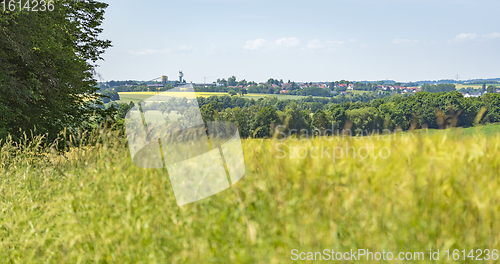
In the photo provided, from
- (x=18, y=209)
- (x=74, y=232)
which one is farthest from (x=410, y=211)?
(x=18, y=209)

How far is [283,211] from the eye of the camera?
311 centimetres

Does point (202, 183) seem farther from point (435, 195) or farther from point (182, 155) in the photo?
point (435, 195)

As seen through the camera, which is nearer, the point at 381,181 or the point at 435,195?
the point at 435,195

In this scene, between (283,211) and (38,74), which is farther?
(38,74)

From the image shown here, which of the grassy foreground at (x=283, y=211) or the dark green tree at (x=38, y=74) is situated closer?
the grassy foreground at (x=283, y=211)

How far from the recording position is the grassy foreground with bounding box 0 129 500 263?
2680 millimetres

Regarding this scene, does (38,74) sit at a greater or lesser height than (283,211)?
greater

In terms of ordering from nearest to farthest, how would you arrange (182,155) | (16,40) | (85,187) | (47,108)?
(85,187) → (182,155) → (16,40) → (47,108)

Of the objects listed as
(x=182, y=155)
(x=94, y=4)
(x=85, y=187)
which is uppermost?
A: (x=94, y=4)

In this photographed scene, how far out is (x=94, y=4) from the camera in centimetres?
1936

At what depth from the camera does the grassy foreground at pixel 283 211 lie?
2.68 meters

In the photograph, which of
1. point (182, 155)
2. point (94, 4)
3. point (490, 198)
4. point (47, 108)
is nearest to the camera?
point (490, 198)

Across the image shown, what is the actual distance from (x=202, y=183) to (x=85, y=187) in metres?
Answer: 1.75

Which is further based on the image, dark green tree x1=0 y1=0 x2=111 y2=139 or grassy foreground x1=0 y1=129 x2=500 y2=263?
dark green tree x1=0 y1=0 x2=111 y2=139
